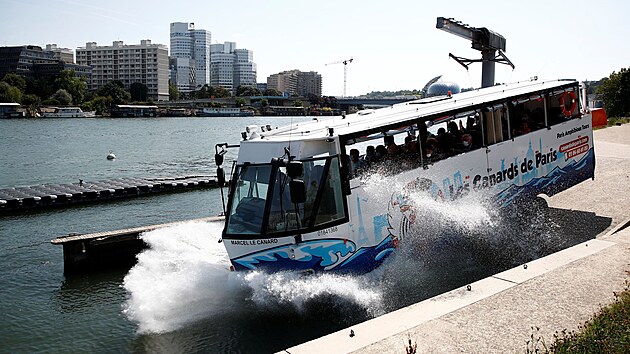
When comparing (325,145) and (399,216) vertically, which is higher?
(325,145)

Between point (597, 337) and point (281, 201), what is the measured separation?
20.2ft

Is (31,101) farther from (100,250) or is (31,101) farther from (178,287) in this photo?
(178,287)

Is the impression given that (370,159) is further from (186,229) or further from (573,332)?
(186,229)

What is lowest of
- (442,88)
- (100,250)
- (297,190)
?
(100,250)

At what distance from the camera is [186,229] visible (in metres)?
19.0

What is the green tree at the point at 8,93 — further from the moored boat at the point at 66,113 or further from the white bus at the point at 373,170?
the white bus at the point at 373,170

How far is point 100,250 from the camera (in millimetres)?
18953

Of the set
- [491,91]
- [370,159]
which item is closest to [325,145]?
[370,159]

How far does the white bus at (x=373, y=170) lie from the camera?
12.1 metres

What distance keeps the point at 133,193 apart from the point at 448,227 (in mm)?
24377

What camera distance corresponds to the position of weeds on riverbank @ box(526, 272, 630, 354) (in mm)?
7852

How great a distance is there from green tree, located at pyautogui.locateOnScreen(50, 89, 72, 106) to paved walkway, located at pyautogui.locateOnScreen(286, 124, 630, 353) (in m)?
187

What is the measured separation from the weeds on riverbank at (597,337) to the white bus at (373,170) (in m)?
4.66

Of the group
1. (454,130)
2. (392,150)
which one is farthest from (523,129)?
(392,150)
